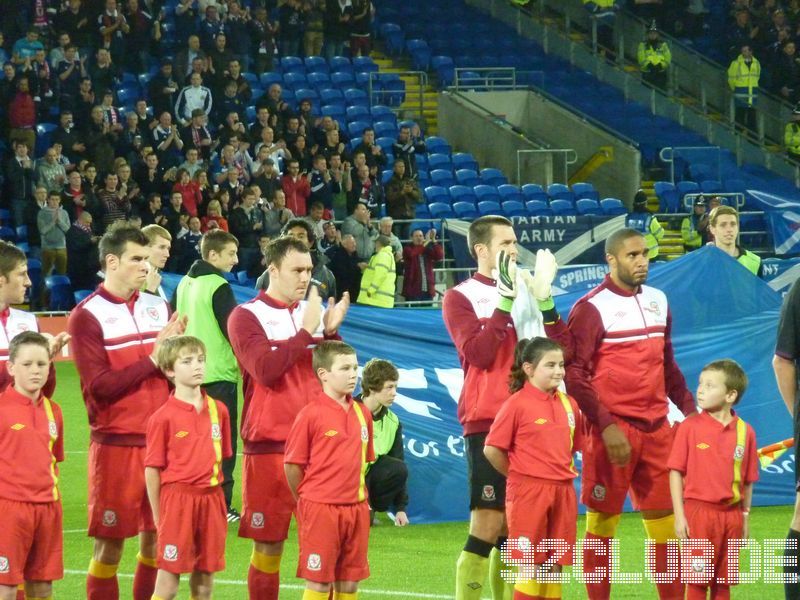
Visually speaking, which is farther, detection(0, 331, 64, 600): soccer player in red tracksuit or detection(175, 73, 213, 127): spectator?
detection(175, 73, 213, 127): spectator

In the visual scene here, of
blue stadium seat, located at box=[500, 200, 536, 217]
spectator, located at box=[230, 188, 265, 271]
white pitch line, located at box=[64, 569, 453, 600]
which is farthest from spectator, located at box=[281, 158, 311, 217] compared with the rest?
white pitch line, located at box=[64, 569, 453, 600]

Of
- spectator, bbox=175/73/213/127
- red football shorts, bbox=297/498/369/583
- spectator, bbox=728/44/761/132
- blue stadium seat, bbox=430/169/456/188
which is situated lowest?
red football shorts, bbox=297/498/369/583

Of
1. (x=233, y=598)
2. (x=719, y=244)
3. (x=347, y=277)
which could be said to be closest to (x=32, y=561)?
(x=233, y=598)

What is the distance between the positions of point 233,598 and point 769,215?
16866mm

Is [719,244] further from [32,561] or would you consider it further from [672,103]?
[672,103]

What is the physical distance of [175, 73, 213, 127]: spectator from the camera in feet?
66.2

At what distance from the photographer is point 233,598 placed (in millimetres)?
7742

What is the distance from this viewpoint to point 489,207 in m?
22.5

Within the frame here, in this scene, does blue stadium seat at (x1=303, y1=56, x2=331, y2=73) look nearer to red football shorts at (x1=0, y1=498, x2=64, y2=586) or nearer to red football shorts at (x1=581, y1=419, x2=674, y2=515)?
red football shorts at (x1=581, y1=419, x2=674, y2=515)

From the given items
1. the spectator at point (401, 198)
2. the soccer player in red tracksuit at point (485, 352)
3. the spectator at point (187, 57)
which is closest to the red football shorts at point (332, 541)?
the soccer player in red tracksuit at point (485, 352)

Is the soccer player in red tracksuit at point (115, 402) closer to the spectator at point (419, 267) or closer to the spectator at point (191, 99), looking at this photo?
the spectator at point (419, 267)

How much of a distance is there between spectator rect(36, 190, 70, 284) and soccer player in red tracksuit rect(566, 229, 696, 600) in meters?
12.3

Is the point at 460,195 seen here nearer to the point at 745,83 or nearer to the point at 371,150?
the point at 371,150

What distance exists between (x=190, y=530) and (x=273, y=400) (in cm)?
70
